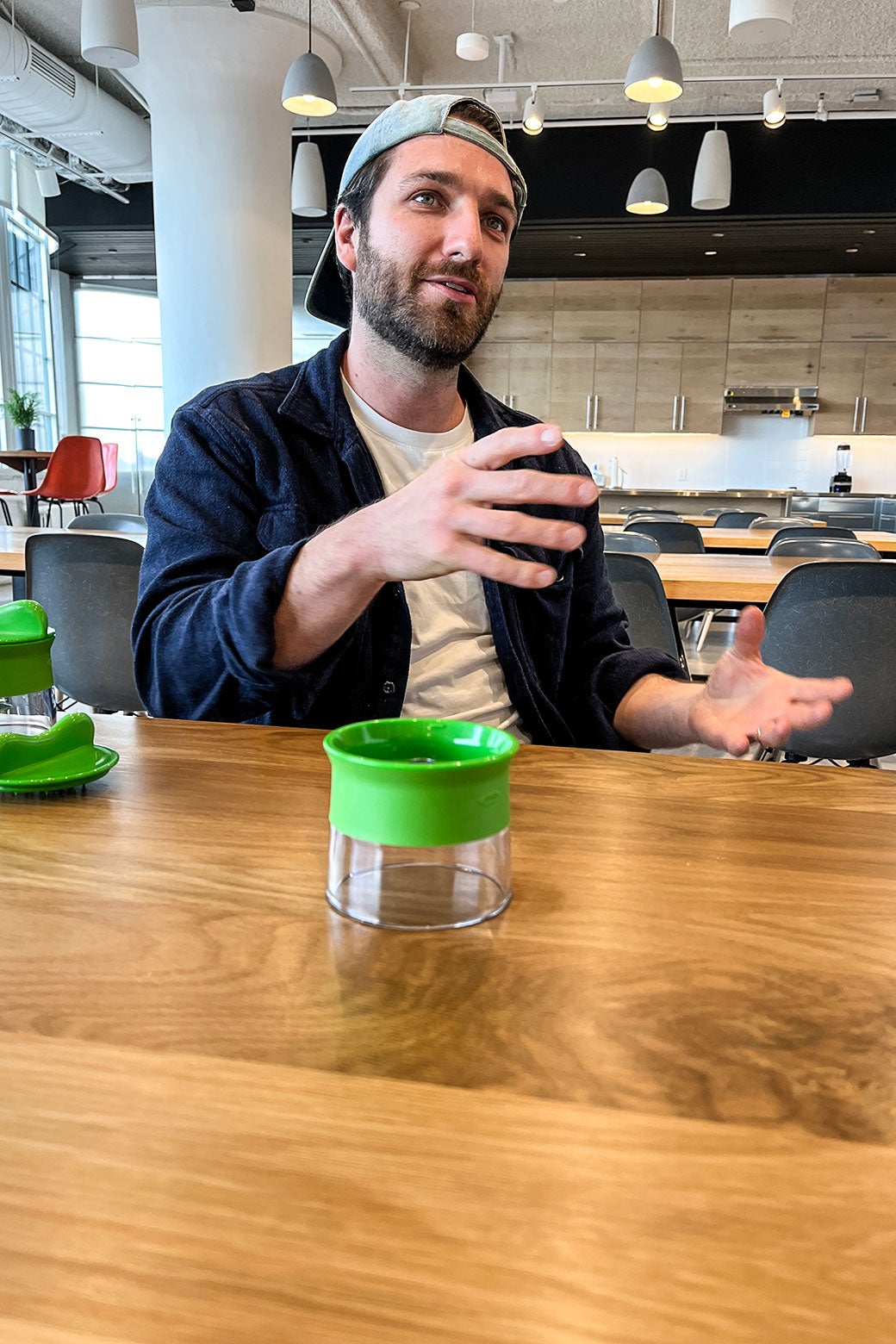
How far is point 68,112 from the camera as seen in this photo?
6.56 meters

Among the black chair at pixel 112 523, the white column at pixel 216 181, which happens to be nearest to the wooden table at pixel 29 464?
the white column at pixel 216 181

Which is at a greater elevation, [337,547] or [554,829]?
[337,547]

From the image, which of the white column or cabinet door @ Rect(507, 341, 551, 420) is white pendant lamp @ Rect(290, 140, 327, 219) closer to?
the white column

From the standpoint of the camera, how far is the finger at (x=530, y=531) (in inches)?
26.7

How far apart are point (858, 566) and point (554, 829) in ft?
5.91

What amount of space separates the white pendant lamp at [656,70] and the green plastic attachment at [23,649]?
156 inches

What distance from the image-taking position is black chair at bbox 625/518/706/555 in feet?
14.5

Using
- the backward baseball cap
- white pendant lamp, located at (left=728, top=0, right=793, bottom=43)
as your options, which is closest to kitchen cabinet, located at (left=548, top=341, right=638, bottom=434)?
white pendant lamp, located at (left=728, top=0, right=793, bottom=43)

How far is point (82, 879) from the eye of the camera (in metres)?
0.65

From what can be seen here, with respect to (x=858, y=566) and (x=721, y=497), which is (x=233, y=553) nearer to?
(x=858, y=566)

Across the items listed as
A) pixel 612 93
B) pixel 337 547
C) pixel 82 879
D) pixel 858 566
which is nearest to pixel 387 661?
pixel 337 547

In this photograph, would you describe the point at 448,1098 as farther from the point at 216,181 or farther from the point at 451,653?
the point at 216,181

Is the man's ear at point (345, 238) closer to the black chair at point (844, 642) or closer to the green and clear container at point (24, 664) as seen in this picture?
the green and clear container at point (24, 664)

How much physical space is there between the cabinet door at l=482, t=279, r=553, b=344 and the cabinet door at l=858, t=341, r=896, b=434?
3.08 metres
